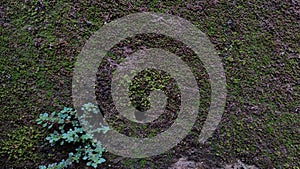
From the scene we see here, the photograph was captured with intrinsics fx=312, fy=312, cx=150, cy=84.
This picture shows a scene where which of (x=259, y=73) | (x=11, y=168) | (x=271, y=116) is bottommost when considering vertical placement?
(x=11, y=168)

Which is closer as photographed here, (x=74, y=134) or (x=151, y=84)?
(x=74, y=134)

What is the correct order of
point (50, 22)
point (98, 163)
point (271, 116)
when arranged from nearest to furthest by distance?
1. point (98, 163)
2. point (271, 116)
3. point (50, 22)

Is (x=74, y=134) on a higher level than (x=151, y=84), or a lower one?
lower

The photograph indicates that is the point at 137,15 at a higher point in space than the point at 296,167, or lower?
higher

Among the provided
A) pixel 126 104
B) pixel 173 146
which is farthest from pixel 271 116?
pixel 126 104

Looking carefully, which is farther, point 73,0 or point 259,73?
point 73,0

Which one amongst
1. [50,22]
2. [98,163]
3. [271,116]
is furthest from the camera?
[50,22]

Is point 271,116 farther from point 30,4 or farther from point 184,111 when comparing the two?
point 30,4
